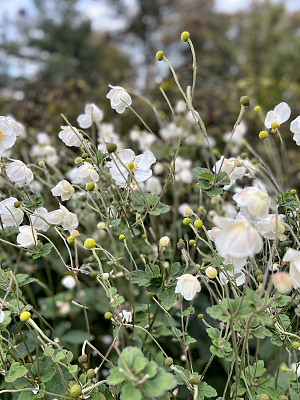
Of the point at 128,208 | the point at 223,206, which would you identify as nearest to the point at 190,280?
the point at 128,208

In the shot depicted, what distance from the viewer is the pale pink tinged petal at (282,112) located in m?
1.01

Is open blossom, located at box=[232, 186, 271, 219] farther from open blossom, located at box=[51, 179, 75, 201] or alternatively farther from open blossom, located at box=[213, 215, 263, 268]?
open blossom, located at box=[51, 179, 75, 201]

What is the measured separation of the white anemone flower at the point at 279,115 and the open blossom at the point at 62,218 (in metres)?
0.57

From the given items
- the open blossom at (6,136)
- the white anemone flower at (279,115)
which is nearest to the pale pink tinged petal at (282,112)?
the white anemone flower at (279,115)

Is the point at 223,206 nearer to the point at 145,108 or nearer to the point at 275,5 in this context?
the point at 145,108

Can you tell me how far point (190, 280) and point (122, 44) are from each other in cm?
1969

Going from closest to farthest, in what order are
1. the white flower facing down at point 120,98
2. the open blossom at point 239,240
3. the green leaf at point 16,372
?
1. the open blossom at point 239,240
2. the green leaf at point 16,372
3. the white flower facing down at point 120,98

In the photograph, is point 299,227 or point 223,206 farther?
point 223,206

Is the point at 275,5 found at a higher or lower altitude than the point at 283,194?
higher

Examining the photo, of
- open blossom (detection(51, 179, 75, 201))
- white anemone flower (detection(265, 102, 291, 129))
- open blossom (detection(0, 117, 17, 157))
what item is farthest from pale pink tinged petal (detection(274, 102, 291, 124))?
open blossom (detection(0, 117, 17, 157))

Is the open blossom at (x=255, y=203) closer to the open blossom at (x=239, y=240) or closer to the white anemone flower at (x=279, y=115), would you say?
the open blossom at (x=239, y=240)

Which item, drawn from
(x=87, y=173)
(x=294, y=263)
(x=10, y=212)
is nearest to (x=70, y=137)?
(x=87, y=173)

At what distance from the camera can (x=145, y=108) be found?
12.3 ft

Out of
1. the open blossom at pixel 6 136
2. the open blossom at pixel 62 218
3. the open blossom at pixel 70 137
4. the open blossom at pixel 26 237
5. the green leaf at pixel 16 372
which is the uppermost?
the open blossom at pixel 6 136
